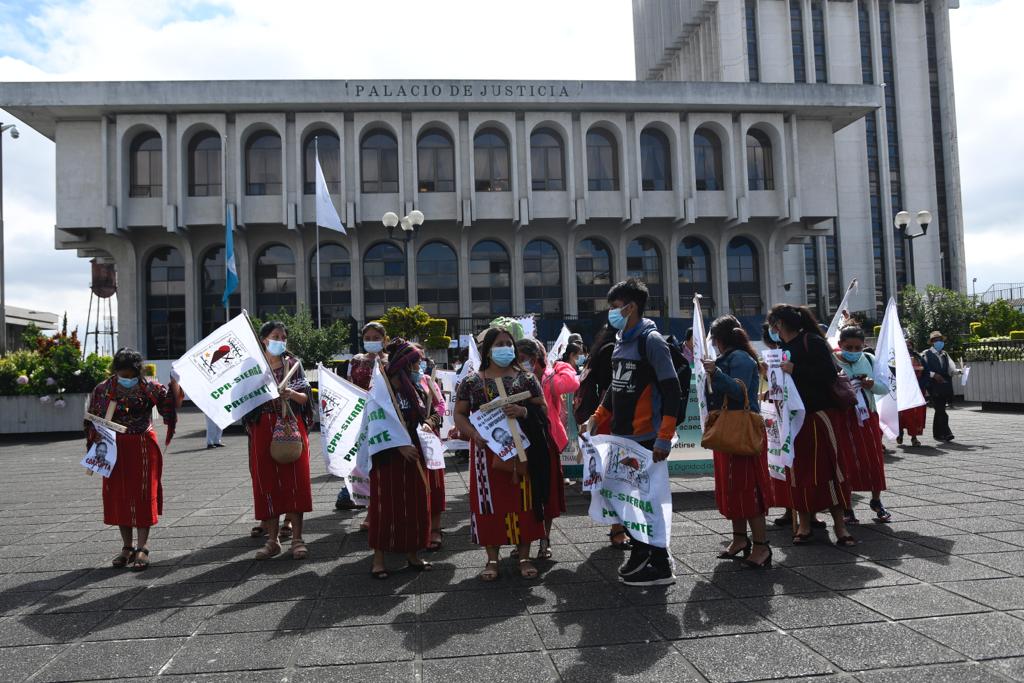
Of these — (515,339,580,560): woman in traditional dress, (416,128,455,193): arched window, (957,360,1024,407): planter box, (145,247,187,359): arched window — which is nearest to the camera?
(515,339,580,560): woman in traditional dress

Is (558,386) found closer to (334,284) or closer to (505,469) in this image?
(505,469)

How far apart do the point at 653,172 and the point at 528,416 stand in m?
33.1

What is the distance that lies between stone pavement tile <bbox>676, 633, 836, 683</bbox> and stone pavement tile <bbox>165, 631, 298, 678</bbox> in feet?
6.76

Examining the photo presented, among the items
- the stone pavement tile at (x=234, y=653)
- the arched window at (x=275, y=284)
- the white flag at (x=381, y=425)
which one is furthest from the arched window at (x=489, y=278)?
the stone pavement tile at (x=234, y=653)

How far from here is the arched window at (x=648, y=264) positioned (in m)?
37.2

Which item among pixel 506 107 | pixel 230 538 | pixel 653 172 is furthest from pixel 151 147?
pixel 230 538

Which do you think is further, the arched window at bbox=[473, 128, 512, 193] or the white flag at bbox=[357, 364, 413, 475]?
the arched window at bbox=[473, 128, 512, 193]

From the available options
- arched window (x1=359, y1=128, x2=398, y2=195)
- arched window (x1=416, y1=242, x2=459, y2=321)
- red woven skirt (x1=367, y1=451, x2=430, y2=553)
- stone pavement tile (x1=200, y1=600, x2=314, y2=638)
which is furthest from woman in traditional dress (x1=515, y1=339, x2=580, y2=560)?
arched window (x1=359, y1=128, x2=398, y2=195)

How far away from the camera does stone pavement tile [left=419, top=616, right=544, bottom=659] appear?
370cm

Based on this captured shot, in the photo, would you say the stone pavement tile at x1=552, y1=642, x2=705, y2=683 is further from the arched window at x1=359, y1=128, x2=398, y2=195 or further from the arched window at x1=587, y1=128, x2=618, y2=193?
the arched window at x1=587, y1=128, x2=618, y2=193

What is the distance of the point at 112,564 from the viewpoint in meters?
5.68

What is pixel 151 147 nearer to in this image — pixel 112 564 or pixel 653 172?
pixel 653 172

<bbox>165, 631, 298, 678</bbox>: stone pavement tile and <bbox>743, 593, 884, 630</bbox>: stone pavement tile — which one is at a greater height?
<bbox>165, 631, 298, 678</bbox>: stone pavement tile

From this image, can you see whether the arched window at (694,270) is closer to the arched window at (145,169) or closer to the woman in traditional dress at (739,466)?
the arched window at (145,169)
